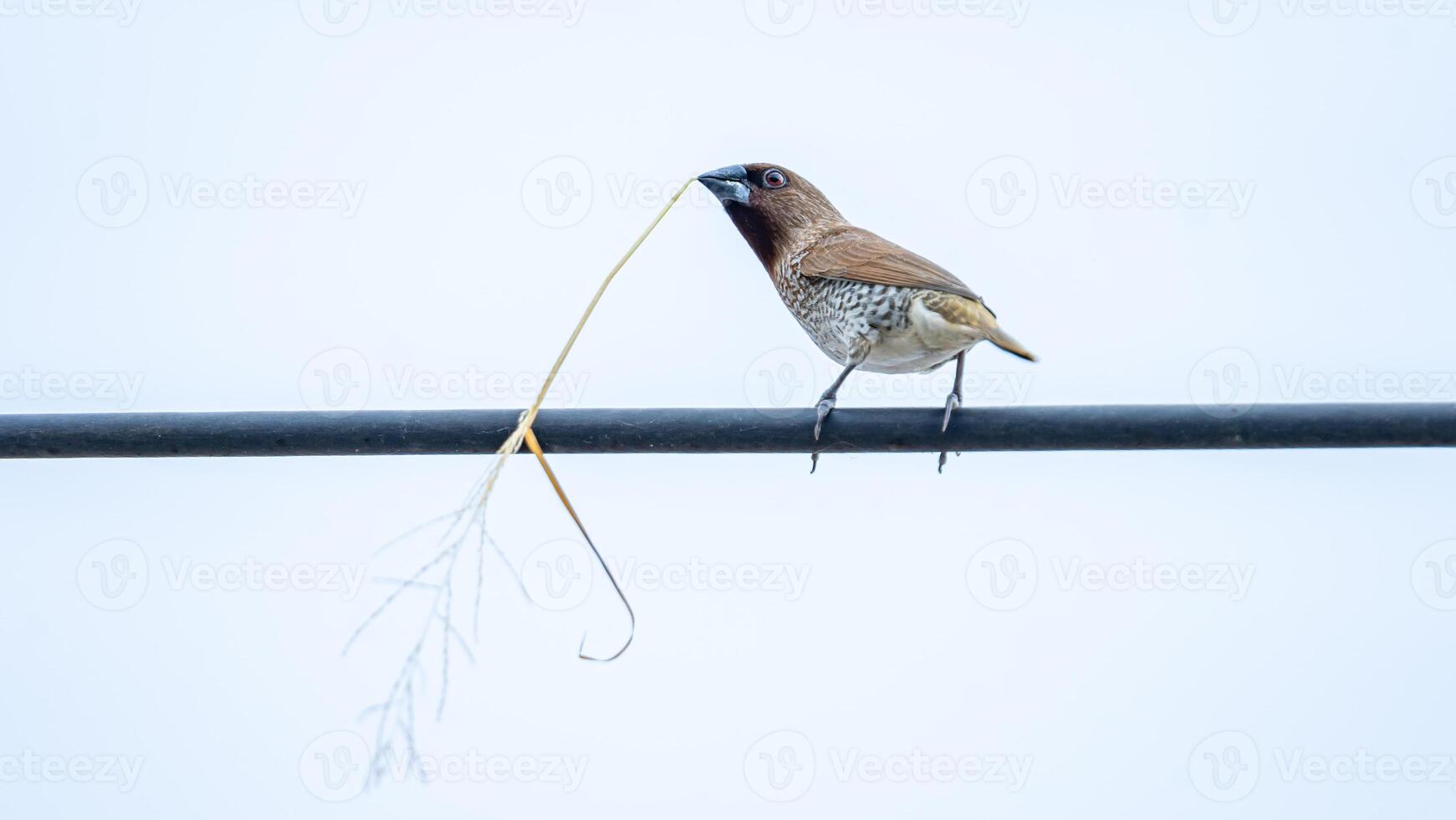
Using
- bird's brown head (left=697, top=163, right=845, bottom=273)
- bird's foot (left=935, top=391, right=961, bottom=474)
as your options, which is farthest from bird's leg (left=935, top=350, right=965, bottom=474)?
bird's brown head (left=697, top=163, right=845, bottom=273)

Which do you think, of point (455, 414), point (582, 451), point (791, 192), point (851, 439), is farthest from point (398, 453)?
point (791, 192)

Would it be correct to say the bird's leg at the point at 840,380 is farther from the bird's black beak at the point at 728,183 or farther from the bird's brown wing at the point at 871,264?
the bird's black beak at the point at 728,183

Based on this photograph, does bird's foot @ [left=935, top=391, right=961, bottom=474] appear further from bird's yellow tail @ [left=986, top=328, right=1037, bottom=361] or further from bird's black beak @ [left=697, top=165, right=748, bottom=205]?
bird's black beak @ [left=697, top=165, right=748, bottom=205]

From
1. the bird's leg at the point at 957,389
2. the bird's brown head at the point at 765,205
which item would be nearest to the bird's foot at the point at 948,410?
the bird's leg at the point at 957,389

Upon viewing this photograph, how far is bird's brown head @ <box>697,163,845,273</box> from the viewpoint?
17.3ft

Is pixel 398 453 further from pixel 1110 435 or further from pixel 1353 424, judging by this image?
pixel 1353 424

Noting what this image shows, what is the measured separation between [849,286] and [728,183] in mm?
994

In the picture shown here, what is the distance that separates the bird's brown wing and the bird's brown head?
0.30 meters

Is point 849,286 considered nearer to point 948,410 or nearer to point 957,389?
point 957,389

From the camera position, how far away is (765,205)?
17.4ft

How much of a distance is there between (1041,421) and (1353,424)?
69cm

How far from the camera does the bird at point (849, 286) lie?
4238 millimetres

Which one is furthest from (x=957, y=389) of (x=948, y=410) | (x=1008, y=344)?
(x=948, y=410)

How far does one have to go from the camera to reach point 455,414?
111 inches
